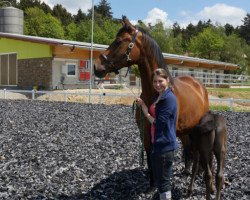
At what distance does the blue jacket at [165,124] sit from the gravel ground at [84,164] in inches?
58.2

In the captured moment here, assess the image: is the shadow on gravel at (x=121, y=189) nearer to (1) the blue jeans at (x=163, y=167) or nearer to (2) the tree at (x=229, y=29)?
(1) the blue jeans at (x=163, y=167)

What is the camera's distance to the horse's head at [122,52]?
5.16 metres

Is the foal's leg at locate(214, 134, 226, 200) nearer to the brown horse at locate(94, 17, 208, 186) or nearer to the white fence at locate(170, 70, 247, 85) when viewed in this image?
the brown horse at locate(94, 17, 208, 186)

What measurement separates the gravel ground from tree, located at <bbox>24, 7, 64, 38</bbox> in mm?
45963

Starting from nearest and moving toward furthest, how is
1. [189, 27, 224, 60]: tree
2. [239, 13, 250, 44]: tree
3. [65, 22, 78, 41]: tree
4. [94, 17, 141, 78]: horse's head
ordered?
[94, 17, 141, 78]: horse's head < [189, 27, 224, 60]: tree < [65, 22, 78, 41]: tree < [239, 13, 250, 44]: tree

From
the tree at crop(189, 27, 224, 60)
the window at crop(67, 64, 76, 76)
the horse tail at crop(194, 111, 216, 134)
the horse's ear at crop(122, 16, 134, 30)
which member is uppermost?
the tree at crop(189, 27, 224, 60)

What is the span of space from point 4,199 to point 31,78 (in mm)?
26726

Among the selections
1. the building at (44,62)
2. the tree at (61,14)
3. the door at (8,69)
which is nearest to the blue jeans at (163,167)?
the building at (44,62)

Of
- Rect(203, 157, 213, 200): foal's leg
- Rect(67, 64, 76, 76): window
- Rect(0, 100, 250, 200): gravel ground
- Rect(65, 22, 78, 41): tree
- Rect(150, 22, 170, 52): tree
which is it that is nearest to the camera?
Rect(203, 157, 213, 200): foal's leg

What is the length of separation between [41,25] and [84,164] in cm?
5502

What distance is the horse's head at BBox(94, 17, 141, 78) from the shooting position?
16.9 feet

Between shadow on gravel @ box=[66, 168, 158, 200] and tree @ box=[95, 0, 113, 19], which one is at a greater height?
tree @ box=[95, 0, 113, 19]

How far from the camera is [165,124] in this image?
13.9ft

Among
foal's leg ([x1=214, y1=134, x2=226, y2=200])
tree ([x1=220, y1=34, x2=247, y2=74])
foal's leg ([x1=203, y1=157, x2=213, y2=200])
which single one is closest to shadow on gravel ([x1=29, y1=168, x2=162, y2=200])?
foal's leg ([x1=203, y1=157, x2=213, y2=200])
